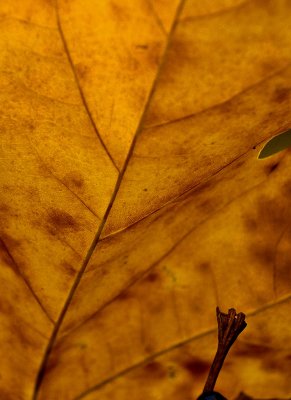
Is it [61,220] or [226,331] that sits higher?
[61,220]

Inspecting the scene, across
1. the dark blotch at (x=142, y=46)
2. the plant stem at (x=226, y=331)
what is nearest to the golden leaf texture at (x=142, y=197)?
the dark blotch at (x=142, y=46)

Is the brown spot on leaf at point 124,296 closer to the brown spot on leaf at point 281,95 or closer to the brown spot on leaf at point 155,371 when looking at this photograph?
the brown spot on leaf at point 155,371

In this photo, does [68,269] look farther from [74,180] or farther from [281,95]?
[281,95]

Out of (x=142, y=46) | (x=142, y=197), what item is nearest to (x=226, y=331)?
(x=142, y=197)

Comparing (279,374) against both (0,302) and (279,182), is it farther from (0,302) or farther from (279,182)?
(0,302)

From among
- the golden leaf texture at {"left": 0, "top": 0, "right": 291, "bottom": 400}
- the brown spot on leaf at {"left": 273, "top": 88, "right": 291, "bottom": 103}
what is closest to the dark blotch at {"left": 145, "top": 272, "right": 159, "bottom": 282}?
the golden leaf texture at {"left": 0, "top": 0, "right": 291, "bottom": 400}

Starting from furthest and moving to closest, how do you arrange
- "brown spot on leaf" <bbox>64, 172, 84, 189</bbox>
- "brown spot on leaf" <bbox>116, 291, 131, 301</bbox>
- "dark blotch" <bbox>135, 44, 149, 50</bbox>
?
"brown spot on leaf" <bbox>116, 291, 131, 301</bbox> < "brown spot on leaf" <bbox>64, 172, 84, 189</bbox> < "dark blotch" <bbox>135, 44, 149, 50</bbox>

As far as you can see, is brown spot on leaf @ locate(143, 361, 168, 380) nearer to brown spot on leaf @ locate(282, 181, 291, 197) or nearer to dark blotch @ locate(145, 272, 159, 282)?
dark blotch @ locate(145, 272, 159, 282)

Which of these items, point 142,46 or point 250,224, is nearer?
point 142,46
